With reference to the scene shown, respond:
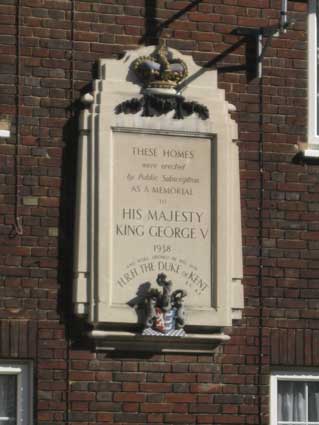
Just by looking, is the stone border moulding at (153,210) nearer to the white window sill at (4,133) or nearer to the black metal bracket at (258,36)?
the black metal bracket at (258,36)

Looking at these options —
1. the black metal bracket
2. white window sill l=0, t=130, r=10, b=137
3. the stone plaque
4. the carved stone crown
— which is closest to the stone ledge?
the stone plaque

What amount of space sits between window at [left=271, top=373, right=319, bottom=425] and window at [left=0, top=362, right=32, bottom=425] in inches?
90.5

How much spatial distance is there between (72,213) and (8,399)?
1.75m

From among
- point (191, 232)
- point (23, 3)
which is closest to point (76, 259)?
point (191, 232)

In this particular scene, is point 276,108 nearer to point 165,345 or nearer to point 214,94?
point 214,94

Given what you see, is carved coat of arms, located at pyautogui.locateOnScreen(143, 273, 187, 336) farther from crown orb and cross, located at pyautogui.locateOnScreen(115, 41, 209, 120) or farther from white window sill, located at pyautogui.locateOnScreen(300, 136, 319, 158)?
white window sill, located at pyautogui.locateOnScreen(300, 136, 319, 158)

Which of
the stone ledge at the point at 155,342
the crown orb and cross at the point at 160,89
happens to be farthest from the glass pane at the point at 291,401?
the crown orb and cross at the point at 160,89

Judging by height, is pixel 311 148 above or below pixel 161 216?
above

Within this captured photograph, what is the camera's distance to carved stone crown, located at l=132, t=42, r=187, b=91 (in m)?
17.4

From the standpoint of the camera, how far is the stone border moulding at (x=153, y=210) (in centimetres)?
1697

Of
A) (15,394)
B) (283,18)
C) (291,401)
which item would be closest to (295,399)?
(291,401)

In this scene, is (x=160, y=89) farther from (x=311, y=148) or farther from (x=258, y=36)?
(x=311, y=148)

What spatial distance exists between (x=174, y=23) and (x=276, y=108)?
125cm

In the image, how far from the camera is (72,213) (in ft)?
56.3
